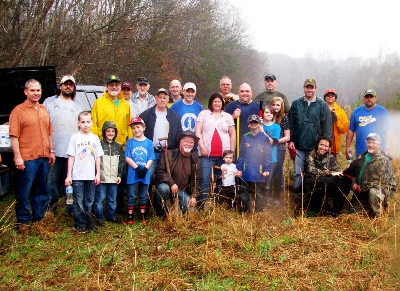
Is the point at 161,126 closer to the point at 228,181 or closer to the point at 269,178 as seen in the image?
the point at 228,181

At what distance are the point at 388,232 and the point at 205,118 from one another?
285cm

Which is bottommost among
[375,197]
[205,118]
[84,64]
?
[375,197]

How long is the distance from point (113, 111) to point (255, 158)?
214 cm

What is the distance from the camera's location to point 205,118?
611 cm

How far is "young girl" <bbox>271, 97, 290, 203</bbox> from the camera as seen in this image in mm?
6523

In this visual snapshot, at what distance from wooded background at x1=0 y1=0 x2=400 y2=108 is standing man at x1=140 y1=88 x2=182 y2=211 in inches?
89.2

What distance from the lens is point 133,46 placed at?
17422mm

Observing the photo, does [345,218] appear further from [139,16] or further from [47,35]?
[139,16]

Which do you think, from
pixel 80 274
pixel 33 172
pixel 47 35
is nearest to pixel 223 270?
pixel 80 274

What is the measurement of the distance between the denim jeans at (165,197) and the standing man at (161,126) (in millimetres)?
337

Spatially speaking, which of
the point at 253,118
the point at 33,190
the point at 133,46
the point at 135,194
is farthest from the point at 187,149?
the point at 133,46

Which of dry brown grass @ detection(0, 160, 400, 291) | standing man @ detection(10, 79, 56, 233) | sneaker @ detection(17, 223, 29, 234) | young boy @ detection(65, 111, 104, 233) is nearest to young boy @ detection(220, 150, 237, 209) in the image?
dry brown grass @ detection(0, 160, 400, 291)

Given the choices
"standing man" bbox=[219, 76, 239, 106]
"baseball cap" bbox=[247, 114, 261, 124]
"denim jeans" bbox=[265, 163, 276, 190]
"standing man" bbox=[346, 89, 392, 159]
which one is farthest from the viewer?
"standing man" bbox=[219, 76, 239, 106]

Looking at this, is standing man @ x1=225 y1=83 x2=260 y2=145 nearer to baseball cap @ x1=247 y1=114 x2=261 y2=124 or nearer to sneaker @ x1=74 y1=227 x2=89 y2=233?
Answer: baseball cap @ x1=247 y1=114 x2=261 y2=124
